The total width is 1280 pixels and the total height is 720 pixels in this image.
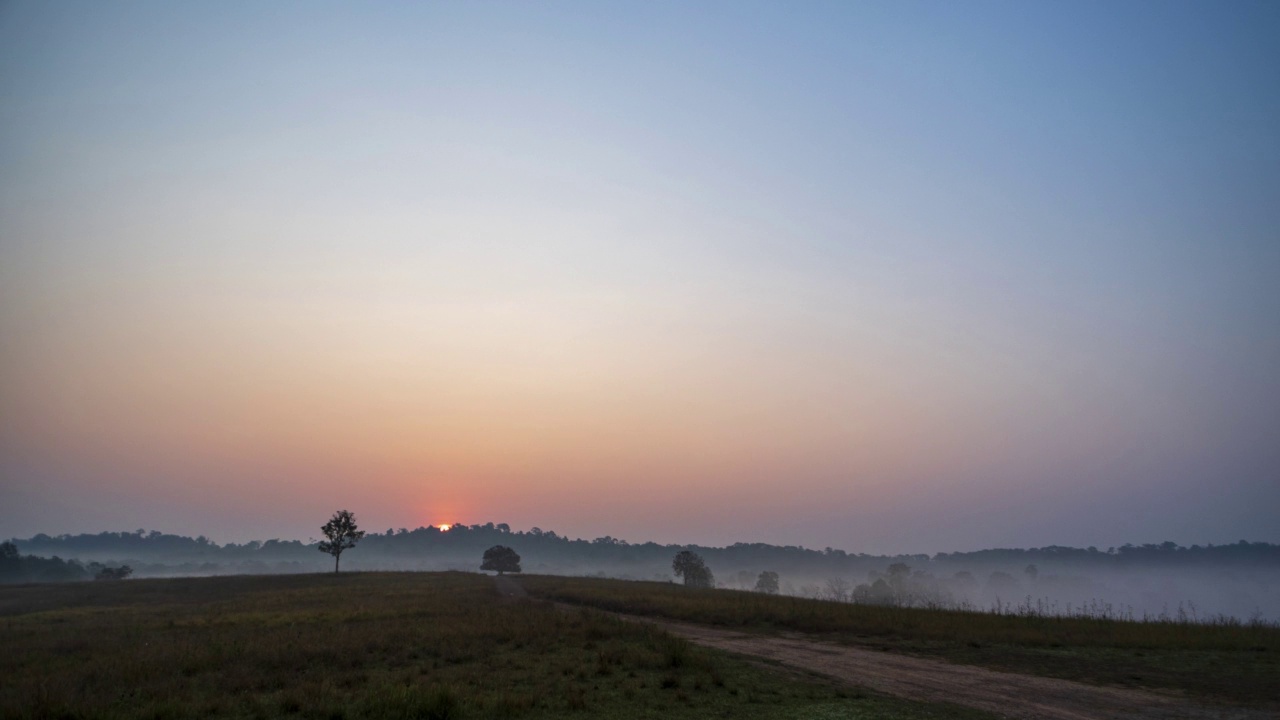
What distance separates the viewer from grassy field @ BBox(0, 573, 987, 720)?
13.8m

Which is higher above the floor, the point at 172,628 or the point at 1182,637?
the point at 1182,637

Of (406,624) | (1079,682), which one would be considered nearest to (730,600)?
(406,624)

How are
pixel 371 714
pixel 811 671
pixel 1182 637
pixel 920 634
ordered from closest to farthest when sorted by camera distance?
1. pixel 371 714
2. pixel 811 671
3. pixel 1182 637
4. pixel 920 634

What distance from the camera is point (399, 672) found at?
18297mm

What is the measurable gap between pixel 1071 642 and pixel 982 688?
9.97 meters

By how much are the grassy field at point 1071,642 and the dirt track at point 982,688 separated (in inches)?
50.8

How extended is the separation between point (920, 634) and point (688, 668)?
1302cm

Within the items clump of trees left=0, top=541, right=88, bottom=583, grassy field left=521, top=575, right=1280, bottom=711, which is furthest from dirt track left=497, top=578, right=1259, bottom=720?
clump of trees left=0, top=541, right=88, bottom=583

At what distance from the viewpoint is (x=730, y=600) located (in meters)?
42.4

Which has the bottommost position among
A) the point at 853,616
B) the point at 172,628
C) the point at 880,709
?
the point at 172,628

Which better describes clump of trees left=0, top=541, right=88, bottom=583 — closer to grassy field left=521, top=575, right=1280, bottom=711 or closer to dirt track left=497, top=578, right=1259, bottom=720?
grassy field left=521, top=575, right=1280, bottom=711

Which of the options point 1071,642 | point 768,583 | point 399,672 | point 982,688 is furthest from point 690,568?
point 982,688

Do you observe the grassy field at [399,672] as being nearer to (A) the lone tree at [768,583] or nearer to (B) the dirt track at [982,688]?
(B) the dirt track at [982,688]

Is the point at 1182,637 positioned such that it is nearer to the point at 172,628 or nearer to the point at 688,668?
the point at 688,668
